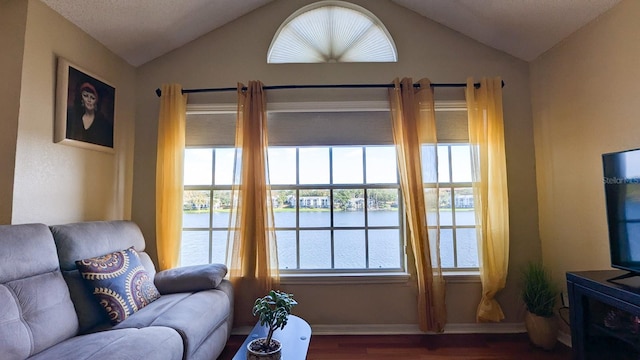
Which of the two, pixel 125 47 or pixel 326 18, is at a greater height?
pixel 326 18

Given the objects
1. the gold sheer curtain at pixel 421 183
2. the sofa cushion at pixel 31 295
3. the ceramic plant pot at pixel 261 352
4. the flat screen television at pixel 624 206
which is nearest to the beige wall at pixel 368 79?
the gold sheer curtain at pixel 421 183

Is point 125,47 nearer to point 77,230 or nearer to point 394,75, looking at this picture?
point 77,230

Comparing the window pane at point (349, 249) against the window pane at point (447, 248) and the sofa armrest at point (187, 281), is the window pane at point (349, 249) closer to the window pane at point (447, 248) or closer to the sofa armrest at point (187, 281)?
the window pane at point (447, 248)

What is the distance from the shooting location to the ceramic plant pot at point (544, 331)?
229 cm

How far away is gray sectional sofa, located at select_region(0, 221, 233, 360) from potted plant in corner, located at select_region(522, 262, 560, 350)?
7.73 feet

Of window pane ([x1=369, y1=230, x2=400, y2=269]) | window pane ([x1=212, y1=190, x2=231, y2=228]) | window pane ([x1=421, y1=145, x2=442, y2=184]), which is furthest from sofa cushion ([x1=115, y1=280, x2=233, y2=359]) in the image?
window pane ([x1=421, y1=145, x2=442, y2=184])

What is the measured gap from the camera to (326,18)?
9.32 ft

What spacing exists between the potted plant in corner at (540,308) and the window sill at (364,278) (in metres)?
0.38

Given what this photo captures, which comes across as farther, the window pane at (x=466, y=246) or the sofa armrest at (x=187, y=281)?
the window pane at (x=466, y=246)

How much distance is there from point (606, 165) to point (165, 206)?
10.4ft

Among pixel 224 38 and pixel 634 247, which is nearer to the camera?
pixel 634 247

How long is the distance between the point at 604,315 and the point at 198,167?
3110mm

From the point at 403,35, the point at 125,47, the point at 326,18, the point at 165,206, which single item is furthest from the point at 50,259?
the point at 403,35

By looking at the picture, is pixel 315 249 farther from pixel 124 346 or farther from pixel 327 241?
pixel 124 346
